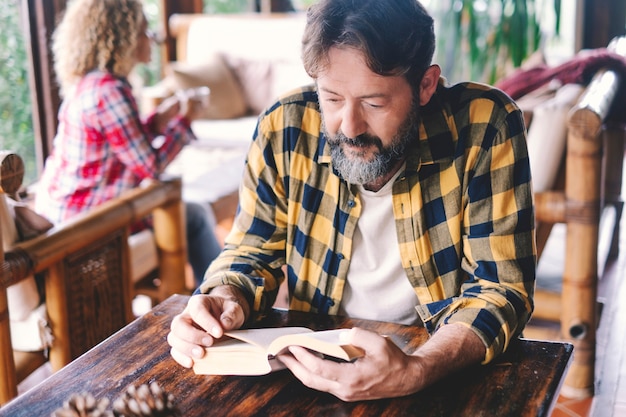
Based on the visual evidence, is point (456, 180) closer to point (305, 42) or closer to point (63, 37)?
point (305, 42)

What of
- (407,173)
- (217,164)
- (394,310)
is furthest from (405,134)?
(217,164)

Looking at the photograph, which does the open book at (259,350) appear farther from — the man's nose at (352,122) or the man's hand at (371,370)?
the man's nose at (352,122)

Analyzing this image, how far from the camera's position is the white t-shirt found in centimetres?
155

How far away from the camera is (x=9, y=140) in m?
3.31

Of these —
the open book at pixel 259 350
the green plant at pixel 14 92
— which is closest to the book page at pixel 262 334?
the open book at pixel 259 350

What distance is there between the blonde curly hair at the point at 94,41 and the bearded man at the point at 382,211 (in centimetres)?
123

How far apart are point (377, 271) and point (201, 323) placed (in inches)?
17.7

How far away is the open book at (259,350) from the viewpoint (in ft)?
3.78

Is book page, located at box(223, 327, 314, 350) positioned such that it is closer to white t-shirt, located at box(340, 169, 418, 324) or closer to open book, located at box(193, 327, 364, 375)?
open book, located at box(193, 327, 364, 375)

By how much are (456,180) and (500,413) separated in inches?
20.7

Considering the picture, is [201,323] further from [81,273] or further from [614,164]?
[614,164]

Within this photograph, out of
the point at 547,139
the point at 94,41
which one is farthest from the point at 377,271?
the point at 94,41

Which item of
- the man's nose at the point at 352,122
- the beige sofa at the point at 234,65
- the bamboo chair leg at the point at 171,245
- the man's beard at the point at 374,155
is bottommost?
the bamboo chair leg at the point at 171,245

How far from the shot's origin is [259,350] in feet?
3.95
